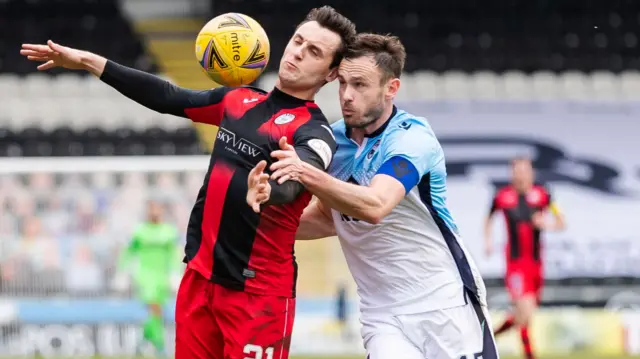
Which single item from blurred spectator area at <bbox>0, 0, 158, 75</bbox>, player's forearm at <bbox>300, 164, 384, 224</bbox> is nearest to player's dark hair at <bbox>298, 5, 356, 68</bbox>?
player's forearm at <bbox>300, 164, 384, 224</bbox>

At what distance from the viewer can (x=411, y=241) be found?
5586 millimetres

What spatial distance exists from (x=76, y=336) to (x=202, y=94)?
11.1 metres

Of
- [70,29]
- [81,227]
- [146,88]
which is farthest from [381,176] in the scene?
[70,29]

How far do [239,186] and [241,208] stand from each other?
112 millimetres

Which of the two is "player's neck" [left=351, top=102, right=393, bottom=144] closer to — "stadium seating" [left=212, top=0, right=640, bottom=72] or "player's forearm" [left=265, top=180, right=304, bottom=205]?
"player's forearm" [left=265, top=180, right=304, bottom=205]

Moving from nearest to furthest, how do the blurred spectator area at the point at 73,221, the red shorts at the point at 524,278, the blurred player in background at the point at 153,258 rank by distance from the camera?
the red shorts at the point at 524,278 < the blurred player in background at the point at 153,258 < the blurred spectator area at the point at 73,221

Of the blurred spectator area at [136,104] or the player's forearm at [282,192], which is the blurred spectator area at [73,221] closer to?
the blurred spectator area at [136,104]

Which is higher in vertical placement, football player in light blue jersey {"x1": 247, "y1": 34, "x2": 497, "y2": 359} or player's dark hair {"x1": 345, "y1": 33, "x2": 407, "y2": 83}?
player's dark hair {"x1": 345, "y1": 33, "x2": 407, "y2": 83}

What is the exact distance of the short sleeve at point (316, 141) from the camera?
5078mm

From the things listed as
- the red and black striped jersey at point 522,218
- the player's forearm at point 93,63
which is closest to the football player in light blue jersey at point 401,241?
the player's forearm at point 93,63

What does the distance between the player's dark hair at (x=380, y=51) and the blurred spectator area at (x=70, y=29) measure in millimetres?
17606

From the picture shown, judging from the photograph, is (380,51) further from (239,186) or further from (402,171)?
(239,186)

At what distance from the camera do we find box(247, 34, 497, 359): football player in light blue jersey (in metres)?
5.45

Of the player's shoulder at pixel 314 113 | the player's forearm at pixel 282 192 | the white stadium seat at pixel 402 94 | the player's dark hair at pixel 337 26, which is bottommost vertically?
the white stadium seat at pixel 402 94
